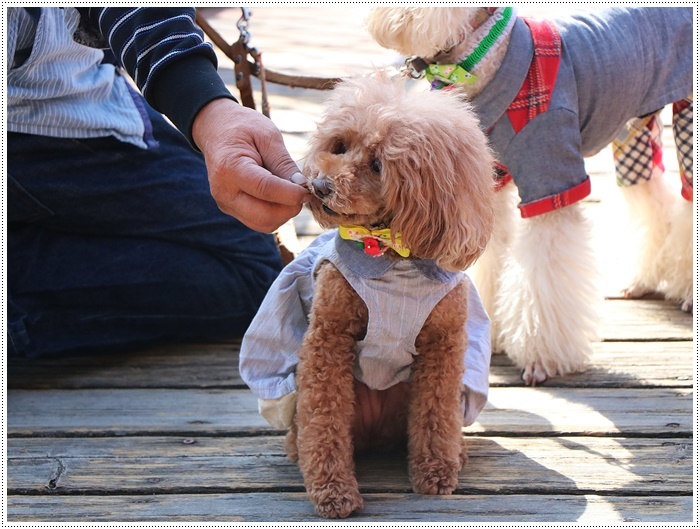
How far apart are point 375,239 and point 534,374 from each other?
719 mm

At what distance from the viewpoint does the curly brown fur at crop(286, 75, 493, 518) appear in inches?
48.5

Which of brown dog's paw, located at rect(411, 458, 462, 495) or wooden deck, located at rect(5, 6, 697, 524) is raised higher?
brown dog's paw, located at rect(411, 458, 462, 495)

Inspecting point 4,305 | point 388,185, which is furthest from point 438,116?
point 4,305

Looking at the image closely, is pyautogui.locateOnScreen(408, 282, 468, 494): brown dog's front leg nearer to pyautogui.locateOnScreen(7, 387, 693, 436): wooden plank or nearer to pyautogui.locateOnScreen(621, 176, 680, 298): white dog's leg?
pyautogui.locateOnScreen(7, 387, 693, 436): wooden plank

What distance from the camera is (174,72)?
140 cm

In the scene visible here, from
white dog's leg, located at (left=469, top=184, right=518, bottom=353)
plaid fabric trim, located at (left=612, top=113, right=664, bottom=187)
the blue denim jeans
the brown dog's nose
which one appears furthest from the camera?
plaid fabric trim, located at (left=612, top=113, right=664, bottom=187)

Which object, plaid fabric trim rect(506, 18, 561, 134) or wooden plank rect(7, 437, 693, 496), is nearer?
wooden plank rect(7, 437, 693, 496)

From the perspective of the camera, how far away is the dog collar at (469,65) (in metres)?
1.75

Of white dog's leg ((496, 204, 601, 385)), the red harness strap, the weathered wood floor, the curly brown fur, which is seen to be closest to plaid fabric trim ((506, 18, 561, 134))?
the red harness strap

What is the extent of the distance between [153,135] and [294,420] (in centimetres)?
97

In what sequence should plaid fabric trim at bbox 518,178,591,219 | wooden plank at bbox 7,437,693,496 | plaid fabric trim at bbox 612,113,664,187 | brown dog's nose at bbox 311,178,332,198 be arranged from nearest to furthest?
brown dog's nose at bbox 311,178,332,198, wooden plank at bbox 7,437,693,496, plaid fabric trim at bbox 518,178,591,219, plaid fabric trim at bbox 612,113,664,187

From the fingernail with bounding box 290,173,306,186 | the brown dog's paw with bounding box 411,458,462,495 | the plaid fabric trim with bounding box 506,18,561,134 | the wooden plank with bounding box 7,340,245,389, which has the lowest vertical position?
the wooden plank with bounding box 7,340,245,389

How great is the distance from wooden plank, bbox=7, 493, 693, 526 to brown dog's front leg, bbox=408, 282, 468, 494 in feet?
0.15

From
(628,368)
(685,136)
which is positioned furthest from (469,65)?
(628,368)
